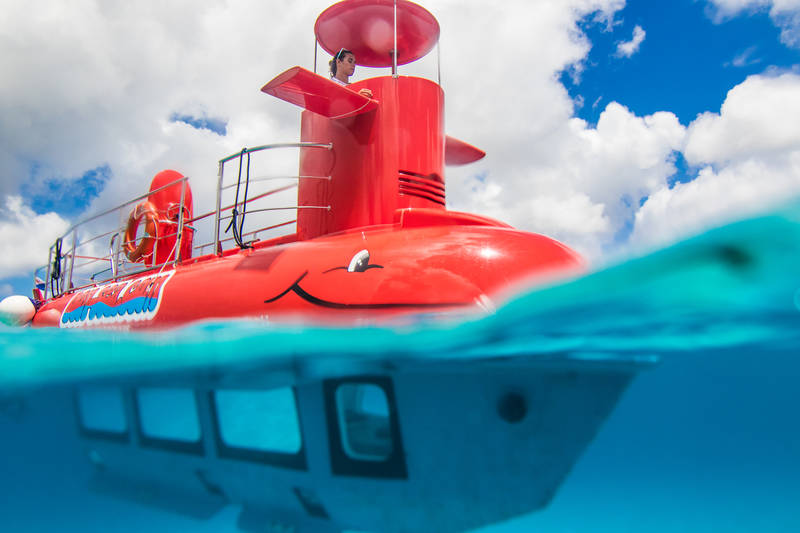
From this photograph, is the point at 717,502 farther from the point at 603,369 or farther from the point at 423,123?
the point at 423,123

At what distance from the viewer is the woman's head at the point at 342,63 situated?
5.11 metres

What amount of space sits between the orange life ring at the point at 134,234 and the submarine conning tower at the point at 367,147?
323 centimetres

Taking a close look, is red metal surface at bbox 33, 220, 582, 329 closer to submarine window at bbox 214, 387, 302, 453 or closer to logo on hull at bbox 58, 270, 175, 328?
logo on hull at bbox 58, 270, 175, 328

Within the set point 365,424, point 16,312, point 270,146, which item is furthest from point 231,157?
point 16,312

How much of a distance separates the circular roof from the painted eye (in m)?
3.08

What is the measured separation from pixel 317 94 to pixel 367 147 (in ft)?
2.00

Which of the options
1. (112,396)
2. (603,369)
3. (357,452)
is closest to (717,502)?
(603,369)

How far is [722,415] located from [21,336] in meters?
5.76

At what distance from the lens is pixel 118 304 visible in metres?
4.71

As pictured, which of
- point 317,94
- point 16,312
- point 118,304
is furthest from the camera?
point 16,312

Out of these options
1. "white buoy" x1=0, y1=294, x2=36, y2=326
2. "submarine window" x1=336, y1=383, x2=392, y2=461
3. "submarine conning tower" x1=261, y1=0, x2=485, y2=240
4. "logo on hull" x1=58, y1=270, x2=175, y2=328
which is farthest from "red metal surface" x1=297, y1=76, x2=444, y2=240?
"white buoy" x1=0, y1=294, x2=36, y2=326

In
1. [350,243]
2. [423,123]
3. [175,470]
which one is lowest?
[175,470]

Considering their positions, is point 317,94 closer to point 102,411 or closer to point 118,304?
point 118,304

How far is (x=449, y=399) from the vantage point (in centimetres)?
295
